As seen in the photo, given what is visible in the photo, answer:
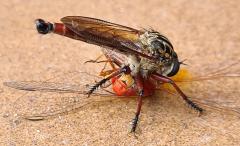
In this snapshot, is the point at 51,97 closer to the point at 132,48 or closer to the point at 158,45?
the point at 132,48

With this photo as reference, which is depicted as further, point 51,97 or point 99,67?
point 99,67

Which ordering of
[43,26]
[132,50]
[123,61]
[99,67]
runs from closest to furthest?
[43,26]
[132,50]
[123,61]
[99,67]

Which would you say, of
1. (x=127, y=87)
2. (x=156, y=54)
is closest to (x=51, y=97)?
(x=127, y=87)

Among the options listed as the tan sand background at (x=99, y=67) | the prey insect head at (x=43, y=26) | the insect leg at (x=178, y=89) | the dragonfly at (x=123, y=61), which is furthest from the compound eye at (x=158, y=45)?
the prey insect head at (x=43, y=26)

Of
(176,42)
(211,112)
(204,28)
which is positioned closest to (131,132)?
(211,112)

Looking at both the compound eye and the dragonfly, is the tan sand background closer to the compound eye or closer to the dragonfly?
the dragonfly

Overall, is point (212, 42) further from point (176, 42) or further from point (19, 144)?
point (19, 144)

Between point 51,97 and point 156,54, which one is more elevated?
point 156,54
